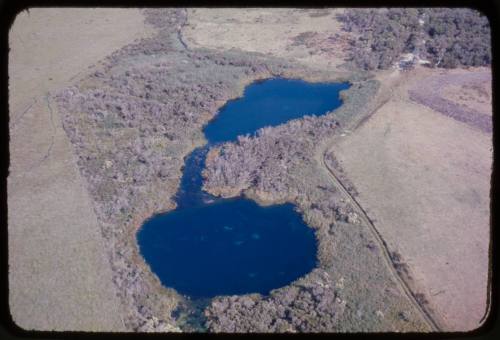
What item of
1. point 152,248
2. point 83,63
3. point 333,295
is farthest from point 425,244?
point 83,63

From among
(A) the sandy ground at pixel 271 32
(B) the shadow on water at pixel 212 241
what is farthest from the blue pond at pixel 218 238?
(A) the sandy ground at pixel 271 32

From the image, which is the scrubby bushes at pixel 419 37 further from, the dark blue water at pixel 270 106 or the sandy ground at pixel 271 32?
the dark blue water at pixel 270 106

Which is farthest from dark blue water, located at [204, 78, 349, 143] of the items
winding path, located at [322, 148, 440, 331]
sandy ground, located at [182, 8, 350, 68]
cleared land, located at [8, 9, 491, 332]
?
winding path, located at [322, 148, 440, 331]

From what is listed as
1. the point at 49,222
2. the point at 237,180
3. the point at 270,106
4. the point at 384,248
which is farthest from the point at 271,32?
the point at 49,222

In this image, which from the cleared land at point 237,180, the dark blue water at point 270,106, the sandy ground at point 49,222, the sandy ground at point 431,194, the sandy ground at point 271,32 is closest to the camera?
the sandy ground at point 49,222

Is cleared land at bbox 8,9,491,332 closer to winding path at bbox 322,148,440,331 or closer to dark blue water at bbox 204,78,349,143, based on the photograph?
winding path at bbox 322,148,440,331

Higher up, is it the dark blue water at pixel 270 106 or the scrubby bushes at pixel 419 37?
the scrubby bushes at pixel 419 37

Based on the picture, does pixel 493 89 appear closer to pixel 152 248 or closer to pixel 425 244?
pixel 425 244
